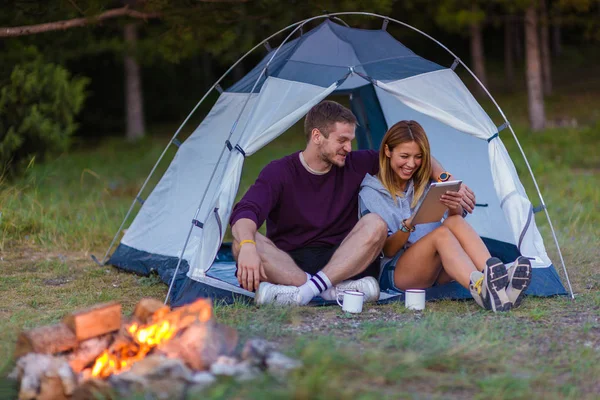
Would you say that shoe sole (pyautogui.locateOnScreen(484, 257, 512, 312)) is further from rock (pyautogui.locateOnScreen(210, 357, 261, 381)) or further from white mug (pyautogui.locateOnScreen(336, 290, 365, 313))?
rock (pyautogui.locateOnScreen(210, 357, 261, 381))

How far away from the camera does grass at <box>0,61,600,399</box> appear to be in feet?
8.11

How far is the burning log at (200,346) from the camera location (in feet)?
8.29

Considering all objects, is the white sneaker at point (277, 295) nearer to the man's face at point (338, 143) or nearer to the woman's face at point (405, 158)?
the man's face at point (338, 143)

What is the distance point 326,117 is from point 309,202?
0.45m

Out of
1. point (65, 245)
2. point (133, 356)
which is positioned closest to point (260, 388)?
point (133, 356)

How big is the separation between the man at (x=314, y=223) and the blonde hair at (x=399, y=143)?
0.35 ft

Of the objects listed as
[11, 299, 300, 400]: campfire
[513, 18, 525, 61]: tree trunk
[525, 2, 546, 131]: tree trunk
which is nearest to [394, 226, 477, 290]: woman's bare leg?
[11, 299, 300, 400]: campfire

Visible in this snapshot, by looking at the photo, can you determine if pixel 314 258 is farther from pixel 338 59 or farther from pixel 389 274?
pixel 338 59

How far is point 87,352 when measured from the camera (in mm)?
2717

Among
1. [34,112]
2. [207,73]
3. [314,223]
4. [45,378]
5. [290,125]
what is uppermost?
[207,73]

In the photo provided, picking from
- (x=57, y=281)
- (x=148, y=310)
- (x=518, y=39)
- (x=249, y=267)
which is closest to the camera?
(x=148, y=310)

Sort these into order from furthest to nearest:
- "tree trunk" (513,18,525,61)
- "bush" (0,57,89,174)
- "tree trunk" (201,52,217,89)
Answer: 1. "tree trunk" (513,18,525,61)
2. "tree trunk" (201,52,217,89)
3. "bush" (0,57,89,174)

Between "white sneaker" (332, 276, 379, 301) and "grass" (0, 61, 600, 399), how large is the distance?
0.10m

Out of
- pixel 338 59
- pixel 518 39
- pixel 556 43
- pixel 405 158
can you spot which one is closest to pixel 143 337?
pixel 405 158
